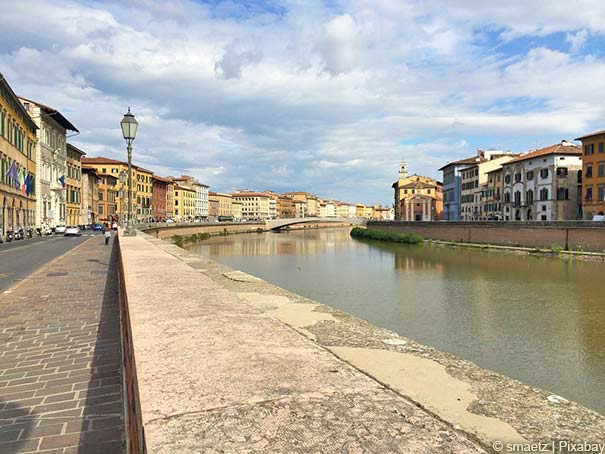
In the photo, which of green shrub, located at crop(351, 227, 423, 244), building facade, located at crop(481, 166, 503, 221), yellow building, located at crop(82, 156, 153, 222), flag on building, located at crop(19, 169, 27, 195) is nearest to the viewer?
flag on building, located at crop(19, 169, 27, 195)

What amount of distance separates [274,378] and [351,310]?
15367mm

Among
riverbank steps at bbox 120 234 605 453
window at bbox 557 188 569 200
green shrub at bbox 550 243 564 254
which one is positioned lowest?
green shrub at bbox 550 243 564 254

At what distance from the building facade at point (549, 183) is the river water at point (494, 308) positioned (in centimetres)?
2091

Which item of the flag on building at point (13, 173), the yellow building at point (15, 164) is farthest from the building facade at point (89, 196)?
the flag on building at point (13, 173)

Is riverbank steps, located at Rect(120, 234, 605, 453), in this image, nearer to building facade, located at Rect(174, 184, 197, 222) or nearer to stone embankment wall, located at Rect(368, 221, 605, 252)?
stone embankment wall, located at Rect(368, 221, 605, 252)

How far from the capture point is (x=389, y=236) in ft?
237

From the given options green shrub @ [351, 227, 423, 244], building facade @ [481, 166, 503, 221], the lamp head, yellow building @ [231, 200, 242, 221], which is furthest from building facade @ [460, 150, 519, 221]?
yellow building @ [231, 200, 242, 221]

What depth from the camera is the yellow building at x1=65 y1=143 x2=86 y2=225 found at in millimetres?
61725

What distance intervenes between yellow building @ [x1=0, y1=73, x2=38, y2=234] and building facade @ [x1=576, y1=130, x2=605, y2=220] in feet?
175

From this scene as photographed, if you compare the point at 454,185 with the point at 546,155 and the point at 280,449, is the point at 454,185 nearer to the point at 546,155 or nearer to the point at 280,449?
the point at 546,155

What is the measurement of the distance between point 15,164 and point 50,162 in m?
16.2

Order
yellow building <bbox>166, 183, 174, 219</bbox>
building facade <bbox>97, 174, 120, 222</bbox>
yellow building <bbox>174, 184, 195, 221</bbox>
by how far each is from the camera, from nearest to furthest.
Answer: building facade <bbox>97, 174, 120, 222</bbox> → yellow building <bbox>166, 183, 174, 219</bbox> → yellow building <bbox>174, 184, 195, 221</bbox>

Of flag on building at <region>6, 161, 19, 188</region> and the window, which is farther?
the window

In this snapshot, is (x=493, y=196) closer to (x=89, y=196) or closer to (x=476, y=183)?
(x=476, y=183)
